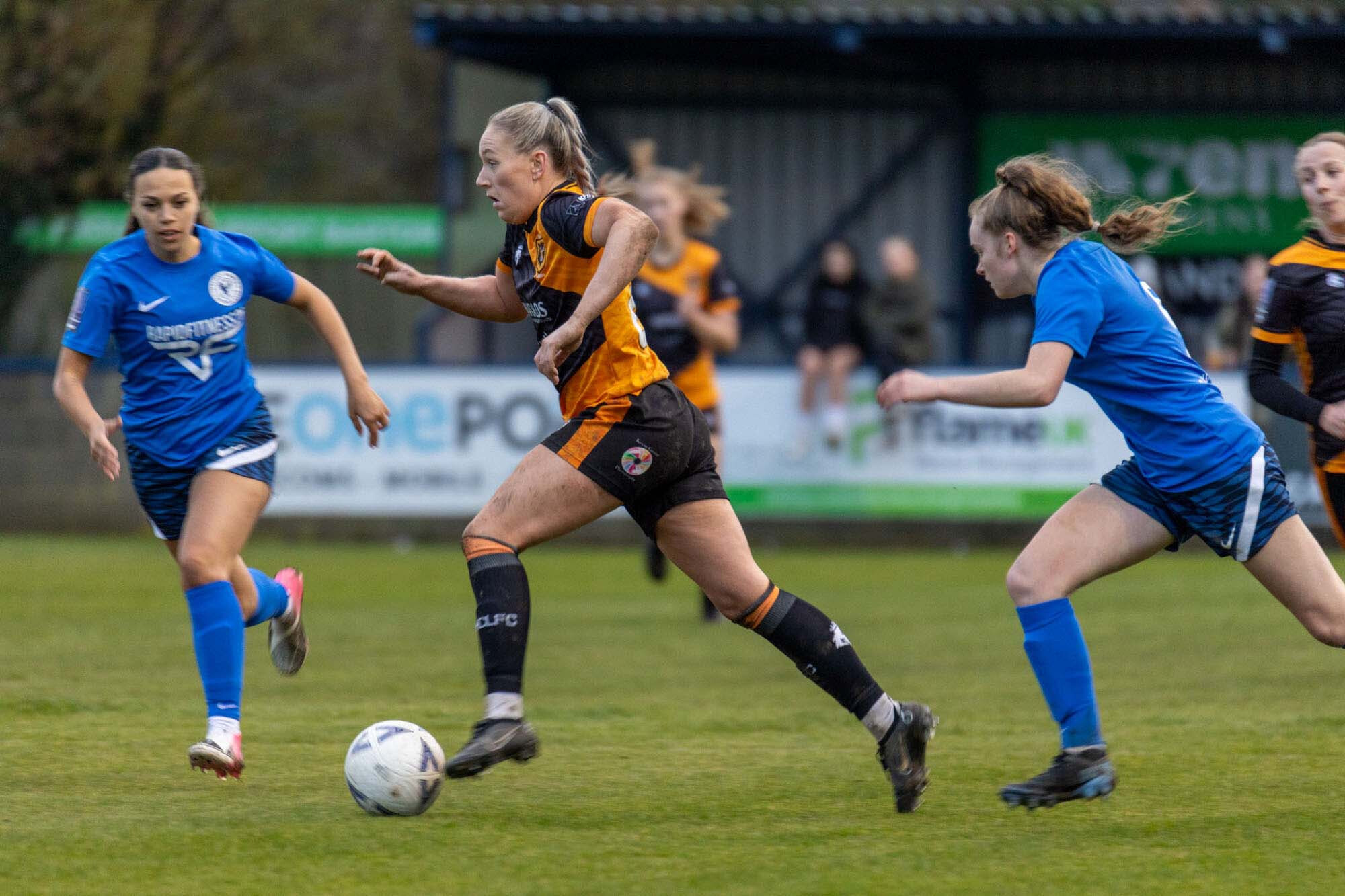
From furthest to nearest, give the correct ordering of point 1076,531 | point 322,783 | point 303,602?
point 303,602 → point 322,783 → point 1076,531

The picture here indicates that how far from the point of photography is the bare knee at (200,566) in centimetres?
569

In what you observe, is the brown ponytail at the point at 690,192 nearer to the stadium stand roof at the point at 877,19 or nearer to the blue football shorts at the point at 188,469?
the blue football shorts at the point at 188,469

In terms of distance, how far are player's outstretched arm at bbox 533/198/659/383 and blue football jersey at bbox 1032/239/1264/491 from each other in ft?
3.55

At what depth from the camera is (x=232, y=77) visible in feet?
89.4

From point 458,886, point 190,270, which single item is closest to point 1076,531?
point 458,886

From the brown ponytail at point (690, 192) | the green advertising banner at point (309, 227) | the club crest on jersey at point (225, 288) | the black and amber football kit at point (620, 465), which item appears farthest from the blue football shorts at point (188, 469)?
the green advertising banner at point (309, 227)

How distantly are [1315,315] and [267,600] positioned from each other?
11.8ft

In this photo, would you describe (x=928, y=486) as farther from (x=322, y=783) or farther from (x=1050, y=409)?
(x=322, y=783)

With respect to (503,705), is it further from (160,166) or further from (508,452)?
(508,452)

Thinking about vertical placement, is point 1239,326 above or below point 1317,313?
below

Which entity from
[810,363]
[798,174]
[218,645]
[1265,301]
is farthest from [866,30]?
[218,645]

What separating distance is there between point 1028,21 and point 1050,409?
4.56 meters

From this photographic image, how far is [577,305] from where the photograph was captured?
523cm

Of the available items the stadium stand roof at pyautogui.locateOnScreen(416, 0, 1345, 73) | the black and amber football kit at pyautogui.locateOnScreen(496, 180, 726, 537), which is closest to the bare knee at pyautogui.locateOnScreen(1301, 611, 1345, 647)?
the black and amber football kit at pyautogui.locateOnScreen(496, 180, 726, 537)
